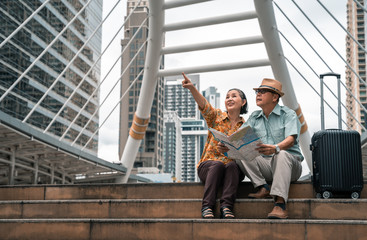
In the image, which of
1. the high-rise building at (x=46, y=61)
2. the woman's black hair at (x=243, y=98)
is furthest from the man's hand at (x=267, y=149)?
the high-rise building at (x=46, y=61)

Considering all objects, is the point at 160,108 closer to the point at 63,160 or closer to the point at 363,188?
the point at 63,160

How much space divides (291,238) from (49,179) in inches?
581

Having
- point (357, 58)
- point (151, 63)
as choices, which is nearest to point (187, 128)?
point (357, 58)

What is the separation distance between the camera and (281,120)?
514 cm

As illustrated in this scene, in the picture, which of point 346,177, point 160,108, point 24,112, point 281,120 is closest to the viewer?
point 346,177

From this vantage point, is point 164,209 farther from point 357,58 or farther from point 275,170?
point 357,58

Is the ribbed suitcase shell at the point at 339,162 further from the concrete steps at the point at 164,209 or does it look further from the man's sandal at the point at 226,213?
the man's sandal at the point at 226,213

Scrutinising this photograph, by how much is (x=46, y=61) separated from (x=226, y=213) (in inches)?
1863

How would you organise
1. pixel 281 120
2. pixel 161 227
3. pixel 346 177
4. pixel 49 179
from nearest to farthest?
pixel 161 227, pixel 346 177, pixel 281 120, pixel 49 179

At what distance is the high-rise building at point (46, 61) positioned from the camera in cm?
4034

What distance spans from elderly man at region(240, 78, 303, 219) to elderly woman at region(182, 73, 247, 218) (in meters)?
0.16

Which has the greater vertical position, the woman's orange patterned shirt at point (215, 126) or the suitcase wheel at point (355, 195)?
the woman's orange patterned shirt at point (215, 126)

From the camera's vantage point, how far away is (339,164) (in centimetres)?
476

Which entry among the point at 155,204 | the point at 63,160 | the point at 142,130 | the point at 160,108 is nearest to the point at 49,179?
the point at 63,160
